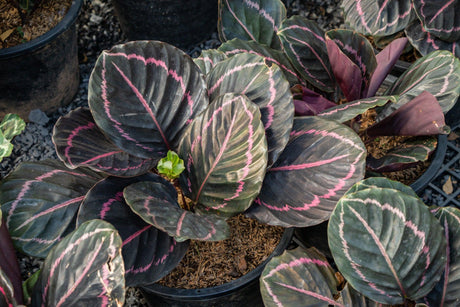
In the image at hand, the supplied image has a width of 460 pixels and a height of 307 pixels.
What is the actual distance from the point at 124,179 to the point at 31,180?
209 millimetres

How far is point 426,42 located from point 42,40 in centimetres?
124

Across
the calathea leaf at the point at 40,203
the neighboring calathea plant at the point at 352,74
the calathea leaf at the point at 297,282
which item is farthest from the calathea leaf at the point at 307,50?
the calathea leaf at the point at 40,203

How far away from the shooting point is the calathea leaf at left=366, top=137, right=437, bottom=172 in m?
1.13

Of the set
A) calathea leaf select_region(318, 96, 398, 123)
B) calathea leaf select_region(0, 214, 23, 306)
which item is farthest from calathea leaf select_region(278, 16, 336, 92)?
calathea leaf select_region(0, 214, 23, 306)

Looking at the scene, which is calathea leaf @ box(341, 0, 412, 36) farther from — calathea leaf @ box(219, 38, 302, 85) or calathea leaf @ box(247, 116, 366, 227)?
calathea leaf @ box(247, 116, 366, 227)

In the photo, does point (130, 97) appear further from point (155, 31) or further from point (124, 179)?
point (155, 31)

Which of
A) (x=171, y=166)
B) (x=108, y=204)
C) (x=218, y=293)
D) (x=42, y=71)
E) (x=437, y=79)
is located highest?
(x=437, y=79)

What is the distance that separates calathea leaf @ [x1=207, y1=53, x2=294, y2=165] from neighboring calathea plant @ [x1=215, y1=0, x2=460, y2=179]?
150 millimetres

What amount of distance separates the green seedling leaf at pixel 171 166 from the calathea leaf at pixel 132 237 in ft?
0.34

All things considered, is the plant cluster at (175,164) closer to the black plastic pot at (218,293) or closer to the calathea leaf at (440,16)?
the black plastic pot at (218,293)

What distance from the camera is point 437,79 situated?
1.15m

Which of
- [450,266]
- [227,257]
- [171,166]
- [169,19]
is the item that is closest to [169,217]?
[171,166]

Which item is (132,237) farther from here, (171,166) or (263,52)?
(263,52)

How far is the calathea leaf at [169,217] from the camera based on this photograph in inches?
35.0
